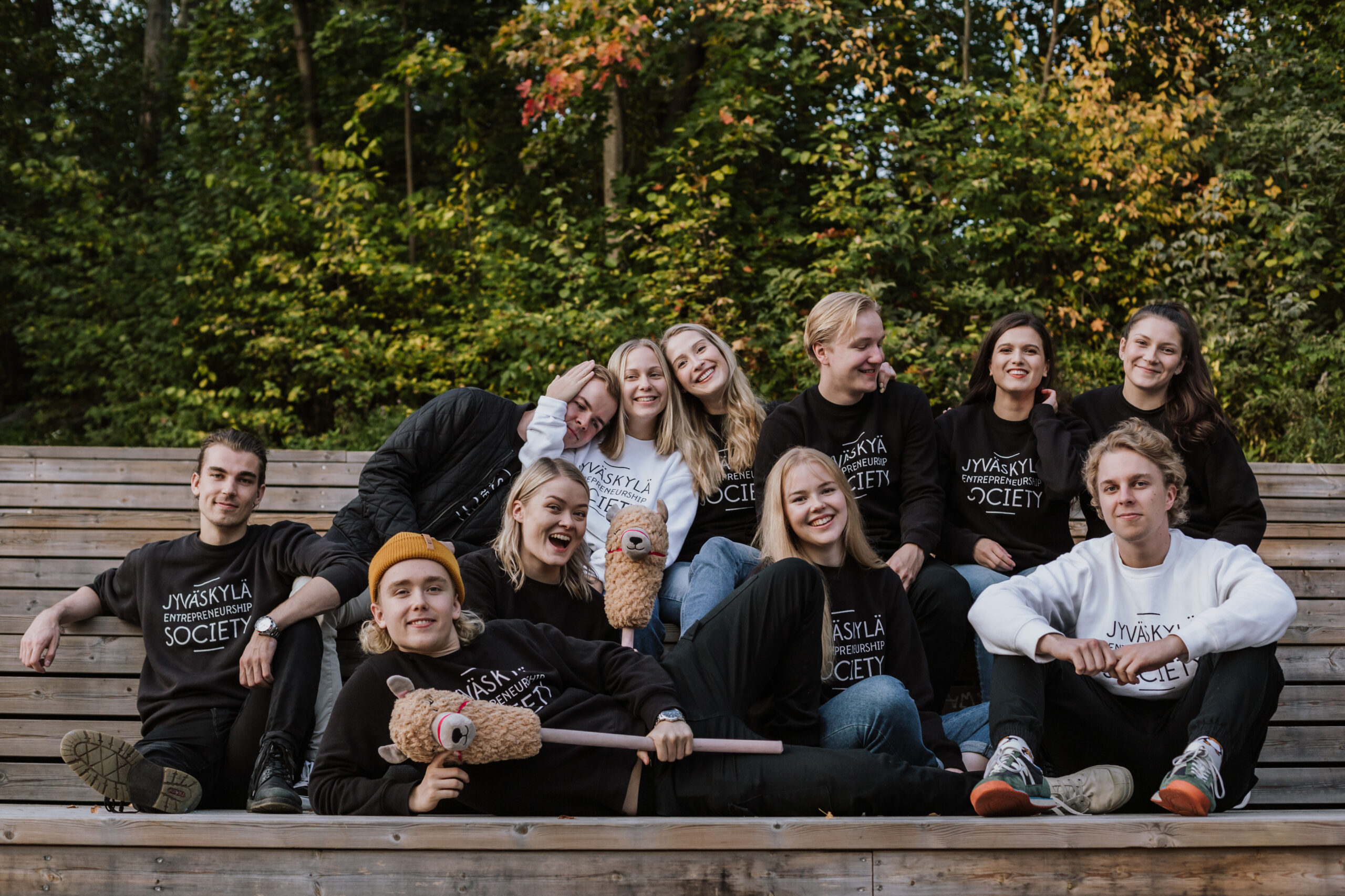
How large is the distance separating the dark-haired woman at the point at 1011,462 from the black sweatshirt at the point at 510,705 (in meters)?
1.20

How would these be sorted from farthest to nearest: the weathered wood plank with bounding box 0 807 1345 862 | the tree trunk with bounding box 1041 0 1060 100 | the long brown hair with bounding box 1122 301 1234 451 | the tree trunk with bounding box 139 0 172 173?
the tree trunk with bounding box 139 0 172 173 → the tree trunk with bounding box 1041 0 1060 100 → the long brown hair with bounding box 1122 301 1234 451 → the weathered wood plank with bounding box 0 807 1345 862

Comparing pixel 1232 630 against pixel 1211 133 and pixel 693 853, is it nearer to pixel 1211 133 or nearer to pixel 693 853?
pixel 693 853

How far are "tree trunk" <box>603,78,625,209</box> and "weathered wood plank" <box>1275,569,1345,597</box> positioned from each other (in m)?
5.24

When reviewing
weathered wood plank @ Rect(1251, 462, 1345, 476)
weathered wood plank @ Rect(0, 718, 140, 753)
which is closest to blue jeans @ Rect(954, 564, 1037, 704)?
weathered wood plank @ Rect(1251, 462, 1345, 476)

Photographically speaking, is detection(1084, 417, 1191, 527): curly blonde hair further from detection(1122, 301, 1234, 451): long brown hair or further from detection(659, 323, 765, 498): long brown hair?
detection(659, 323, 765, 498): long brown hair

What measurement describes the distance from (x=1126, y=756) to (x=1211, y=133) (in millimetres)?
6177

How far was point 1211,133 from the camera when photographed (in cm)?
718

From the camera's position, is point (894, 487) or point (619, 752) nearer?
point (619, 752)

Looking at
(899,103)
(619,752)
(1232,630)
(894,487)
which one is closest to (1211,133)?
(899,103)

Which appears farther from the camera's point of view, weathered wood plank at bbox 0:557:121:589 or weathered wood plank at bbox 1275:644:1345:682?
weathered wood plank at bbox 0:557:121:589

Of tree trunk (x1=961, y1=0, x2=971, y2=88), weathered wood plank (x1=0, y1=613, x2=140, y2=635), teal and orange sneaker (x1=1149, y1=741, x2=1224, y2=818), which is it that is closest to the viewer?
teal and orange sneaker (x1=1149, y1=741, x2=1224, y2=818)

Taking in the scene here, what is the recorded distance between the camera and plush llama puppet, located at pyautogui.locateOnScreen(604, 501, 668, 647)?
8.11 feet

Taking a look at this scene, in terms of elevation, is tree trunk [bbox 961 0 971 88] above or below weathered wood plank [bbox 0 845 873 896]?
above

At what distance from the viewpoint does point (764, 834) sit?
182 centimetres
